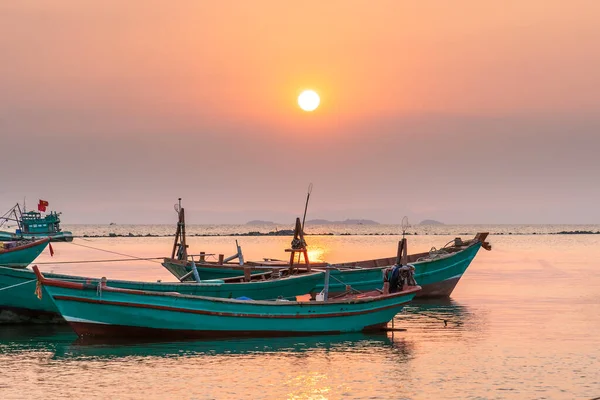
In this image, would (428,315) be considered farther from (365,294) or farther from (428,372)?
(428,372)

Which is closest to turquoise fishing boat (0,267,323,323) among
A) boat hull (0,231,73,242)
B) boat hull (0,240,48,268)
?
boat hull (0,240,48,268)

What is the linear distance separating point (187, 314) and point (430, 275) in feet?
58.6

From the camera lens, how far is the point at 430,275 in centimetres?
4159

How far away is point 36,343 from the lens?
28.0 m

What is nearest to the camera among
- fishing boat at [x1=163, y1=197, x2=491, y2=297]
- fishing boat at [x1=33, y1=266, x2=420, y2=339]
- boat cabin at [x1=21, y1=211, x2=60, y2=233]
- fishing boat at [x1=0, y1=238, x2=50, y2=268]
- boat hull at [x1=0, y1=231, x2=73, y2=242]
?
fishing boat at [x1=33, y1=266, x2=420, y2=339]

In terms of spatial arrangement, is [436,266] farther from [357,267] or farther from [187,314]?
[187,314]

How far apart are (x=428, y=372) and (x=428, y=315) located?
13038mm

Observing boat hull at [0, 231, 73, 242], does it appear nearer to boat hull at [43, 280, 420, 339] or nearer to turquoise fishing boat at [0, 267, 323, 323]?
turquoise fishing boat at [0, 267, 323, 323]

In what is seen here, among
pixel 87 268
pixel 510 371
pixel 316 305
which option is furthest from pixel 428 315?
pixel 87 268

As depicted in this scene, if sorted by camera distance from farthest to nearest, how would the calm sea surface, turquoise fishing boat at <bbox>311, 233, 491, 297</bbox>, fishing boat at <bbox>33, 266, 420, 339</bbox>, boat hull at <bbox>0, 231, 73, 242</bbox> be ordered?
1. boat hull at <bbox>0, 231, 73, 242</bbox>
2. turquoise fishing boat at <bbox>311, 233, 491, 297</bbox>
3. fishing boat at <bbox>33, 266, 420, 339</bbox>
4. the calm sea surface

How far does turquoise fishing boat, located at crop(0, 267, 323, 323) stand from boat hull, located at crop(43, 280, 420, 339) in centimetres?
268

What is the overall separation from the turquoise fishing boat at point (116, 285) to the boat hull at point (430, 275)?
177 inches

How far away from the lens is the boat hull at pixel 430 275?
120 ft

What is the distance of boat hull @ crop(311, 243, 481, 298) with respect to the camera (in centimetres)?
3672
